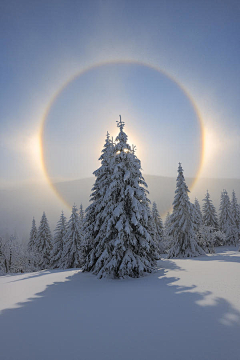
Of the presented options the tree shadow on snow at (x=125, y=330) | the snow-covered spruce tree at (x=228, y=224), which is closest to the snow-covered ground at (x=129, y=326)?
the tree shadow on snow at (x=125, y=330)

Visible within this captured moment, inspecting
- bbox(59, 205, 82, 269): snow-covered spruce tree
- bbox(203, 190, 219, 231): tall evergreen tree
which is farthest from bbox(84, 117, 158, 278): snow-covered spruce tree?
bbox(203, 190, 219, 231): tall evergreen tree

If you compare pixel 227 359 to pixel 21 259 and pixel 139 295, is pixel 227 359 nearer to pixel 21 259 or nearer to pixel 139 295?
pixel 139 295

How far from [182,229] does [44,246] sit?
30596mm

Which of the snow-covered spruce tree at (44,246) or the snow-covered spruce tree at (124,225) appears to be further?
the snow-covered spruce tree at (44,246)

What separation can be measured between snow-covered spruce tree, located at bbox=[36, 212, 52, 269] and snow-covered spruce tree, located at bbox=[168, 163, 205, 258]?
2744cm

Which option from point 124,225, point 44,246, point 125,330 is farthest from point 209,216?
point 125,330

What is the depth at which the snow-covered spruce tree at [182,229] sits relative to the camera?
80.9ft

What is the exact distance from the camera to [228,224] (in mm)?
43812

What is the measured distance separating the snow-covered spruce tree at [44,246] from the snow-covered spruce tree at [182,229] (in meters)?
27.4

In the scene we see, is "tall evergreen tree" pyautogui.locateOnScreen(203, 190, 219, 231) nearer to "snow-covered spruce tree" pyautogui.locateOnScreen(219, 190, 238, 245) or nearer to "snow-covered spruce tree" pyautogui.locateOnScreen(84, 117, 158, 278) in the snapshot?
"snow-covered spruce tree" pyautogui.locateOnScreen(219, 190, 238, 245)

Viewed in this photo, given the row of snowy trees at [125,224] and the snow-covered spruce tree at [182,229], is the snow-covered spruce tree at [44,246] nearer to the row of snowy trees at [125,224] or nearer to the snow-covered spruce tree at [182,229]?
the row of snowy trees at [125,224]

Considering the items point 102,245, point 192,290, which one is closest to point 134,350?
point 192,290

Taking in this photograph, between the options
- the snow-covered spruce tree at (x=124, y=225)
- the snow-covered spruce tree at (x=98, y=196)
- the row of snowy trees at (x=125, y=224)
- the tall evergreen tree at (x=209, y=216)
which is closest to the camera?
the snow-covered spruce tree at (x=124, y=225)

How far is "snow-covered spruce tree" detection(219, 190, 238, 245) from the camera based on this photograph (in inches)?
1679
